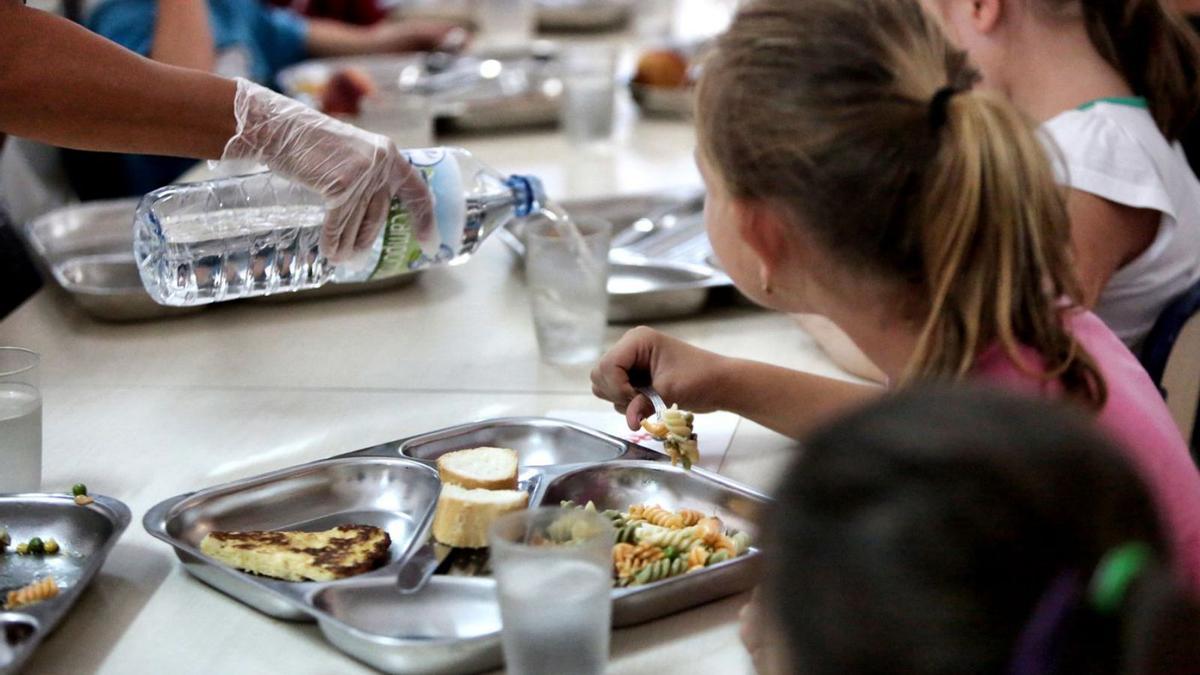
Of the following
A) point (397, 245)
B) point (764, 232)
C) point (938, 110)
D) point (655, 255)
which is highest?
point (938, 110)

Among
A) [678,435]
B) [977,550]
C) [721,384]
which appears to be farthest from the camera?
[721,384]

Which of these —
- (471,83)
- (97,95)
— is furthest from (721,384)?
(471,83)

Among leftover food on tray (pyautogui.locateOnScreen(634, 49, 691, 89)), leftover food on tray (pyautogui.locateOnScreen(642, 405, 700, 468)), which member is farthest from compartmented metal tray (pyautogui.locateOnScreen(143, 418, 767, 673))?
leftover food on tray (pyautogui.locateOnScreen(634, 49, 691, 89))

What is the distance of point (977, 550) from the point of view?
0.57 metres

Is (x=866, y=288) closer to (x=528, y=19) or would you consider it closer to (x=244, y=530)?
(x=244, y=530)

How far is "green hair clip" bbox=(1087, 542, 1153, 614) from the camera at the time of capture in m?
0.57

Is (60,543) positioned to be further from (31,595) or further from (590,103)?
(590,103)

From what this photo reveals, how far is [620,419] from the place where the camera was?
1520 millimetres

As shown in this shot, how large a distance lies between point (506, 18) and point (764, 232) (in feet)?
10.1

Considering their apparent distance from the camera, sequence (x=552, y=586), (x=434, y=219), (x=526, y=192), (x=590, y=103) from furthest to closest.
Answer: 1. (x=590, y=103)
2. (x=526, y=192)
3. (x=434, y=219)
4. (x=552, y=586)

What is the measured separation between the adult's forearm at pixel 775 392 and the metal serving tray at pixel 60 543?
→ 64cm

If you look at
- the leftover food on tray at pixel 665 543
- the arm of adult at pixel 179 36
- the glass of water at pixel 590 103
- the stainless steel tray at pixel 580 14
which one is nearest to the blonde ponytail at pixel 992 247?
the leftover food on tray at pixel 665 543

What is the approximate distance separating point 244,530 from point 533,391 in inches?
17.7

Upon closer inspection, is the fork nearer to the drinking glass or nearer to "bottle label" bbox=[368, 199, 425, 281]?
"bottle label" bbox=[368, 199, 425, 281]
